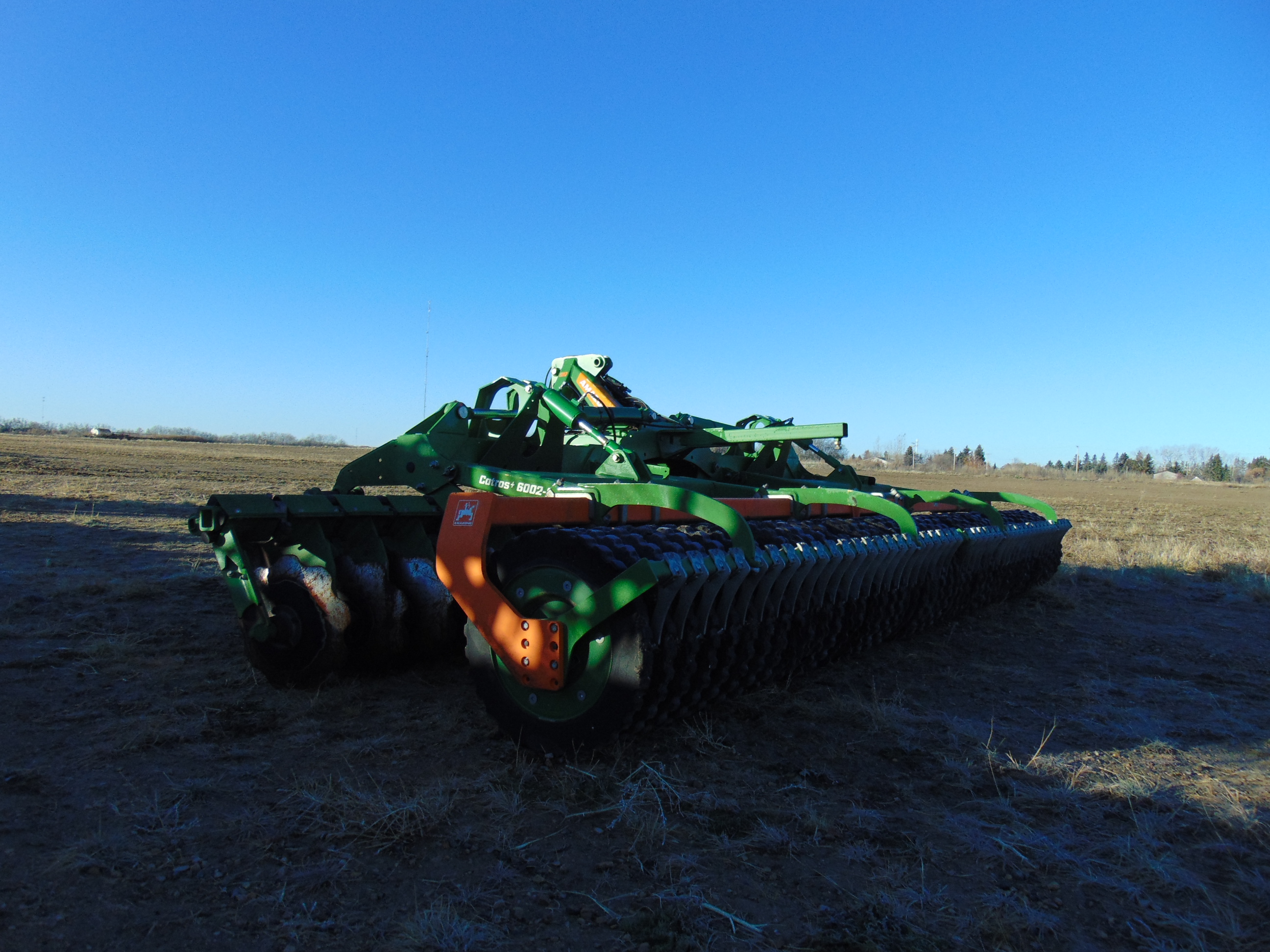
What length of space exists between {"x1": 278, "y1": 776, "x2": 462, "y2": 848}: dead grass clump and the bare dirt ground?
0.05ft

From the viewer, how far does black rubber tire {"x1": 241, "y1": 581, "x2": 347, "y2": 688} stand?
4621 mm

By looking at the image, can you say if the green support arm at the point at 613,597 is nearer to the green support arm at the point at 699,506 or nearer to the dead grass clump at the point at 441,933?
the green support arm at the point at 699,506

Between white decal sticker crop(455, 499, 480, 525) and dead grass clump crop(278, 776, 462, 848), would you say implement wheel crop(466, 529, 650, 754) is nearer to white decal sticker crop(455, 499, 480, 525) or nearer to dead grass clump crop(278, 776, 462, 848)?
white decal sticker crop(455, 499, 480, 525)

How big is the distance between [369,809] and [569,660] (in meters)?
0.99

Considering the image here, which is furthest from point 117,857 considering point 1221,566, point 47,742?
point 1221,566

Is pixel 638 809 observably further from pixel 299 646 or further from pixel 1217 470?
pixel 1217 470

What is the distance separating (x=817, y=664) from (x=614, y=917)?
267 centimetres

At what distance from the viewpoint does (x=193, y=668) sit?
16.3 feet

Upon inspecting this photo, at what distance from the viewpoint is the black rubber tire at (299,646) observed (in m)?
4.62

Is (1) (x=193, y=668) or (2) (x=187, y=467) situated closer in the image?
(1) (x=193, y=668)

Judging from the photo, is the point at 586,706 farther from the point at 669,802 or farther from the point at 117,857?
the point at 117,857

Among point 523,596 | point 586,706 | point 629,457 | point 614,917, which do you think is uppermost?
point 629,457

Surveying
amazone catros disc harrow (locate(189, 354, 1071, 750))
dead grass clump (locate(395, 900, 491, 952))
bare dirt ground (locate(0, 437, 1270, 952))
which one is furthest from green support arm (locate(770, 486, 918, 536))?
dead grass clump (locate(395, 900, 491, 952))

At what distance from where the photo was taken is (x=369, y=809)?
3014mm
